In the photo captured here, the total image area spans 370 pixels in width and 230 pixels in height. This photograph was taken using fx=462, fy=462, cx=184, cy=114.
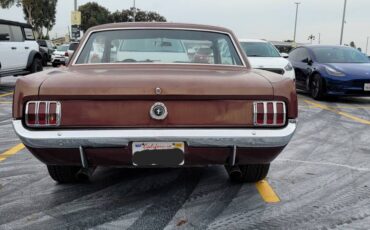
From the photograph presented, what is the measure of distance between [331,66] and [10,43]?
27.8ft

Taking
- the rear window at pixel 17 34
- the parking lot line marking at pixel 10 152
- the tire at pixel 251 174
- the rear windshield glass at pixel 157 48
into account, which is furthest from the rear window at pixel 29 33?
the tire at pixel 251 174

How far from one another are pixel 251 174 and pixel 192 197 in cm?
63

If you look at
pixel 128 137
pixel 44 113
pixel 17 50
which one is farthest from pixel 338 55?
pixel 44 113

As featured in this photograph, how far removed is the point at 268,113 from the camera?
10.5 ft

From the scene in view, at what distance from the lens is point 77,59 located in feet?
13.7

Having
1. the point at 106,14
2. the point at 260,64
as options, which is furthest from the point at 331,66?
the point at 106,14

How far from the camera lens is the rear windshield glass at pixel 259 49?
481 inches

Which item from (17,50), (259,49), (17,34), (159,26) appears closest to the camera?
(159,26)

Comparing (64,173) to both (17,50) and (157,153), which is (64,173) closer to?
(157,153)

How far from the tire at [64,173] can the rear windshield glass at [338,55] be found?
29.8 ft

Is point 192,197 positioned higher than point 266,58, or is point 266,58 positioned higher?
point 266,58

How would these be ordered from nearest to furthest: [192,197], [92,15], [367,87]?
1. [192,197]
2. [367,87]
3. [92,15]

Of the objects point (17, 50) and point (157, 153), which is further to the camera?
point (17, 50)

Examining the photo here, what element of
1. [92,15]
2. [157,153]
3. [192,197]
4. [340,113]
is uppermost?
[92,15]
